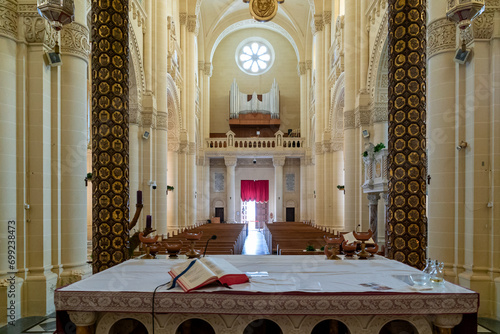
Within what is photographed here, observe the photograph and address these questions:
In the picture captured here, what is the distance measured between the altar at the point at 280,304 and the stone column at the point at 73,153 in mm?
4623

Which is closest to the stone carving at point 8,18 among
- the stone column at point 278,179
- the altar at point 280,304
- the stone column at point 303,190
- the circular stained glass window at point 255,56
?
the altar at point 280,304

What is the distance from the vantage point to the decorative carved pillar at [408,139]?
187 inches

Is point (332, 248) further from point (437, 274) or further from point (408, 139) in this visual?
point (437, 274)

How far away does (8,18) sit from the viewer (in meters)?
6.86

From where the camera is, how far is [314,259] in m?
4.65

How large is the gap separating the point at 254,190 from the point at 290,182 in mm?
2911

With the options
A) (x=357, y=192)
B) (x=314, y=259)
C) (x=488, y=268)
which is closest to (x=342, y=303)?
(x=314, y=259)

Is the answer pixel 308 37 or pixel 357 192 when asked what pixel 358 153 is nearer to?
pixel 357 192

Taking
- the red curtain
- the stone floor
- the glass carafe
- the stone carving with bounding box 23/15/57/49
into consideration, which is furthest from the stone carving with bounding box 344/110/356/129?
the red curtain

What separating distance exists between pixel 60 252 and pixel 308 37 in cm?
2489

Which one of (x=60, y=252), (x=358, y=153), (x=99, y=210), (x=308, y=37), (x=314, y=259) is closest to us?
(x=314, y=259)

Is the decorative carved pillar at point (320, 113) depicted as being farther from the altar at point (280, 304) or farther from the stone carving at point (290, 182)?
the altar at point (280, 304)

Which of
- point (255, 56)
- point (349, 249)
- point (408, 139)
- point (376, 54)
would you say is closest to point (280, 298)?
point (349, 249)

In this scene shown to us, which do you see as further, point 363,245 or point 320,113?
point 320,113
